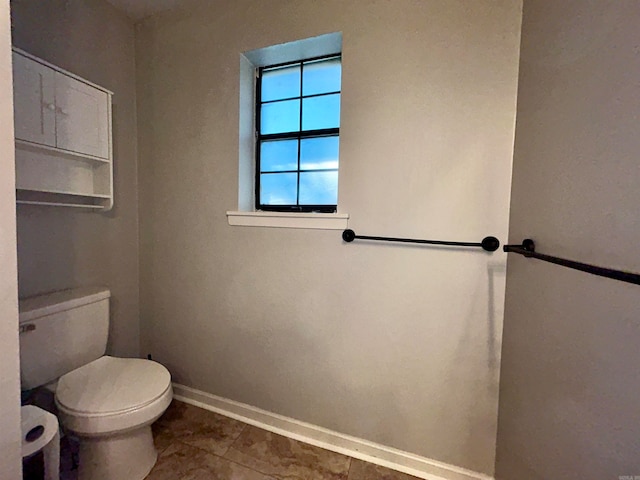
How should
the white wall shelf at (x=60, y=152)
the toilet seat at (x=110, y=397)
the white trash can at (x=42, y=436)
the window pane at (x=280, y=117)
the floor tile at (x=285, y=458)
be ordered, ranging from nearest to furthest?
1. the white trash can at (x=42, y=436)
2. the toilet seat at (x=110, y=397)
3. the white wall shelf at (x=60, y=152)
4. the floor tile at (x=285, y=458)
5. the window pane at (x=280, y=117)

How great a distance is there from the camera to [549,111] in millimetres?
814

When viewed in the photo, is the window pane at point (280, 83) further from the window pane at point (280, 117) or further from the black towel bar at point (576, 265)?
the black towel bar at point (576, 265)

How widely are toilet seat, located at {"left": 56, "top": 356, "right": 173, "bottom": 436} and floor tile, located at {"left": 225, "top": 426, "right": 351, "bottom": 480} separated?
0.51 m

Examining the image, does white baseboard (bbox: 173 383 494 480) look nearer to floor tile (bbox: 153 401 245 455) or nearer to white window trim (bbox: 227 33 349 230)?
floor tile (bbox: 153 401 245 455)

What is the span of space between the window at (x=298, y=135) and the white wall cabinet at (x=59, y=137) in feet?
2.74

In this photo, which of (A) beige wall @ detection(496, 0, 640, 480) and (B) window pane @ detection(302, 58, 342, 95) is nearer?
(A) beige wall @ detection(496, 0, 640, 480)

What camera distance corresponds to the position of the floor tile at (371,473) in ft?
3.98

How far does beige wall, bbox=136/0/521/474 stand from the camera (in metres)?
1.10

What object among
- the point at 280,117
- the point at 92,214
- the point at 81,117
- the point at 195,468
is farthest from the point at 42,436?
the point at 280,117

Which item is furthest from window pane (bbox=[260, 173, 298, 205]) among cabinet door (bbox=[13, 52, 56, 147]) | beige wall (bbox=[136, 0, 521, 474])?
cabinet door (bbox=[13, 52, 56, 147])

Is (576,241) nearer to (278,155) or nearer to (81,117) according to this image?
(278,155)

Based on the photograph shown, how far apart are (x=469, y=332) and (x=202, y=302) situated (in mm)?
1486

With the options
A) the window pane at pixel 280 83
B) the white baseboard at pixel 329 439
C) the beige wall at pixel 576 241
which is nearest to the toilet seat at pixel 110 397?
the white baseboard at pixel 329 439

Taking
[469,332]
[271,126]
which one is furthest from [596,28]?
[271,126]
